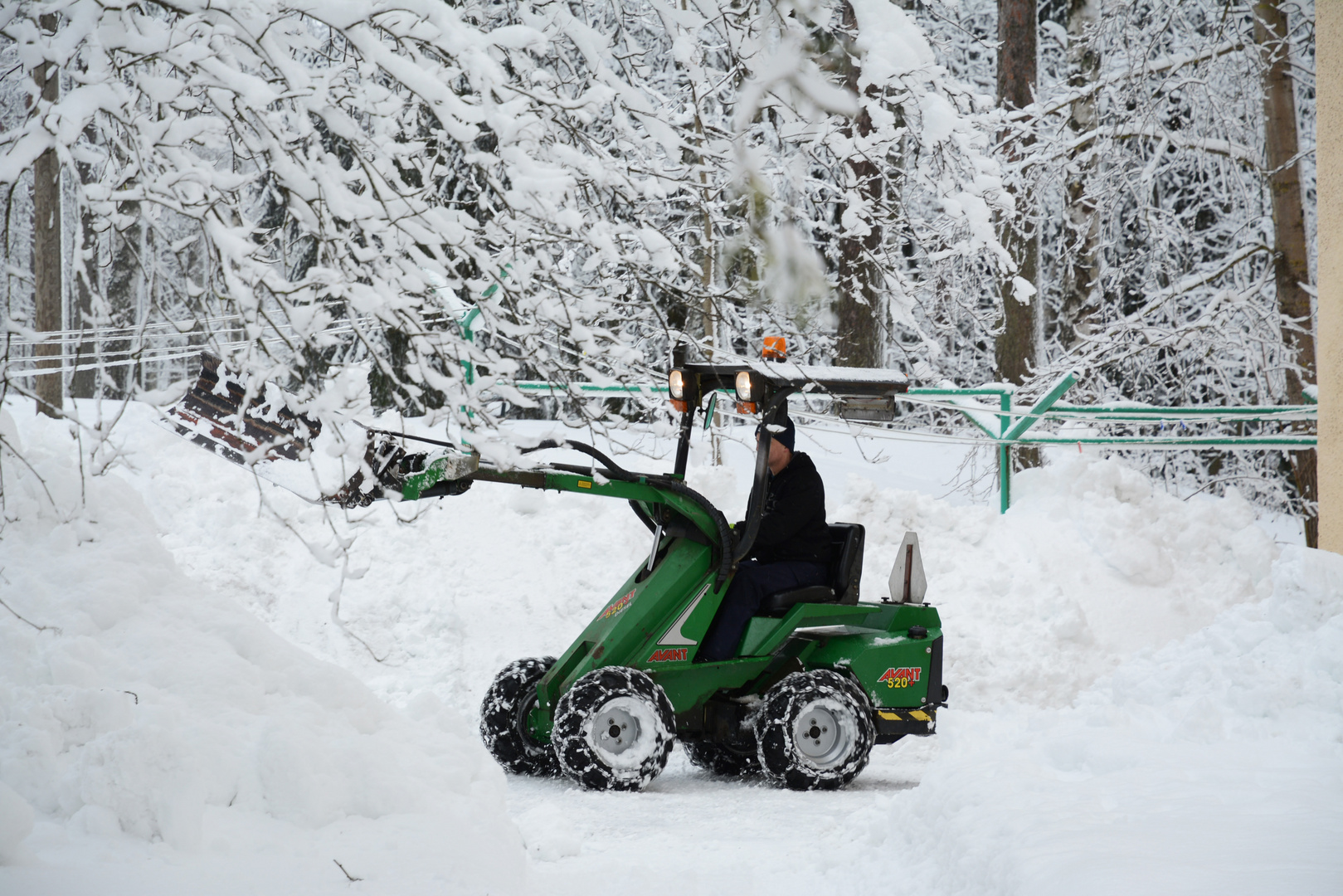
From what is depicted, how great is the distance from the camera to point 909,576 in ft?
23.6

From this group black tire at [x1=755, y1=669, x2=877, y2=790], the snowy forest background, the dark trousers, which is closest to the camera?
the snowy forest background

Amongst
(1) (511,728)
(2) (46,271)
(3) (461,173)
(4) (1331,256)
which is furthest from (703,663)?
(2) (46,271)

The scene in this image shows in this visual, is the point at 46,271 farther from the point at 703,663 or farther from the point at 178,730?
the point at 178,730

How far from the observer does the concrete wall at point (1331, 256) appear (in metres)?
5.97

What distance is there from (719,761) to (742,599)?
101cm

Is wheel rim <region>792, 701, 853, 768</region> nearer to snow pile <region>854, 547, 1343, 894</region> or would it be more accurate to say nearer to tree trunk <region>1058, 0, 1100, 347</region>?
snow pile <region>854, 547, 1343, 894</region>

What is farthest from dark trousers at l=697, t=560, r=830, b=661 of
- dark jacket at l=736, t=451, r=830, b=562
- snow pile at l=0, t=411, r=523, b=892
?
snow pile at l=0, t=411, r=523, b=892

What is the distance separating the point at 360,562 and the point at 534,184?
6.82 metres

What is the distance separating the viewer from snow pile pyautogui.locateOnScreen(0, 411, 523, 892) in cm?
341

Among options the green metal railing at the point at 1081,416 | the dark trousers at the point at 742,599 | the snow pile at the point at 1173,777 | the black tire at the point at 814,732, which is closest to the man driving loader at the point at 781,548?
the dark trousers at the point at 742,599

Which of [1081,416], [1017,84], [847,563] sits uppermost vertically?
[1017,84]

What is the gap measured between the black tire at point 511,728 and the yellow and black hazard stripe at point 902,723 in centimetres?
179

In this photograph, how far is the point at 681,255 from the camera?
416 cm

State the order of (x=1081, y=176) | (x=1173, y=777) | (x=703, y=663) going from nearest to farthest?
1. (x=1173, y=777)
2. (x=703, y=663)
3. (x=1081, y=176)
